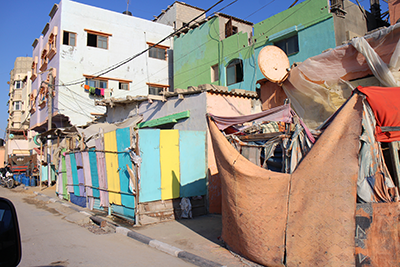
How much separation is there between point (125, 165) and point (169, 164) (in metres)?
1.35

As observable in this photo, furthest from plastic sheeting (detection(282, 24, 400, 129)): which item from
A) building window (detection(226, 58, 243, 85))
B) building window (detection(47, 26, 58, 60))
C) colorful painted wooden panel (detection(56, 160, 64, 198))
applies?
building window (detection(47, 26, 58, 60))

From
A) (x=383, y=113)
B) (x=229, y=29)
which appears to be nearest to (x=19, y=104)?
(x=229, y=29)

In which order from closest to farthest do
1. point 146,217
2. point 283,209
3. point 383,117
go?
point 383,117 < point 283,209 < point 146,217

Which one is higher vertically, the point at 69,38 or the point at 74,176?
the point at 69,38

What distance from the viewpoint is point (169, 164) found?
347 inches

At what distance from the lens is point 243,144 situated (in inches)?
243

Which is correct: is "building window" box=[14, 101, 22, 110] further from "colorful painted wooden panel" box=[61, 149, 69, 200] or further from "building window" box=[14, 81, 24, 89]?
"colorful painted wooden panel" box=[61, 149, 69, 200]

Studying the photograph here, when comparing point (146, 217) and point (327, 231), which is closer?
point (327, 231)

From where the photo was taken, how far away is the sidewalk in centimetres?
529

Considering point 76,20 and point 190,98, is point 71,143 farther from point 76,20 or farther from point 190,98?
point 76,20

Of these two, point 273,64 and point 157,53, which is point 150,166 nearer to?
point 273,64

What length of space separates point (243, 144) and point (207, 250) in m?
2.36

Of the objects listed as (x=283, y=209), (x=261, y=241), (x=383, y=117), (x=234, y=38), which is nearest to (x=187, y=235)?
(x=261, y=241)

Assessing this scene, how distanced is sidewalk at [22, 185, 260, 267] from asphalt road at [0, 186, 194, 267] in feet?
0.56
